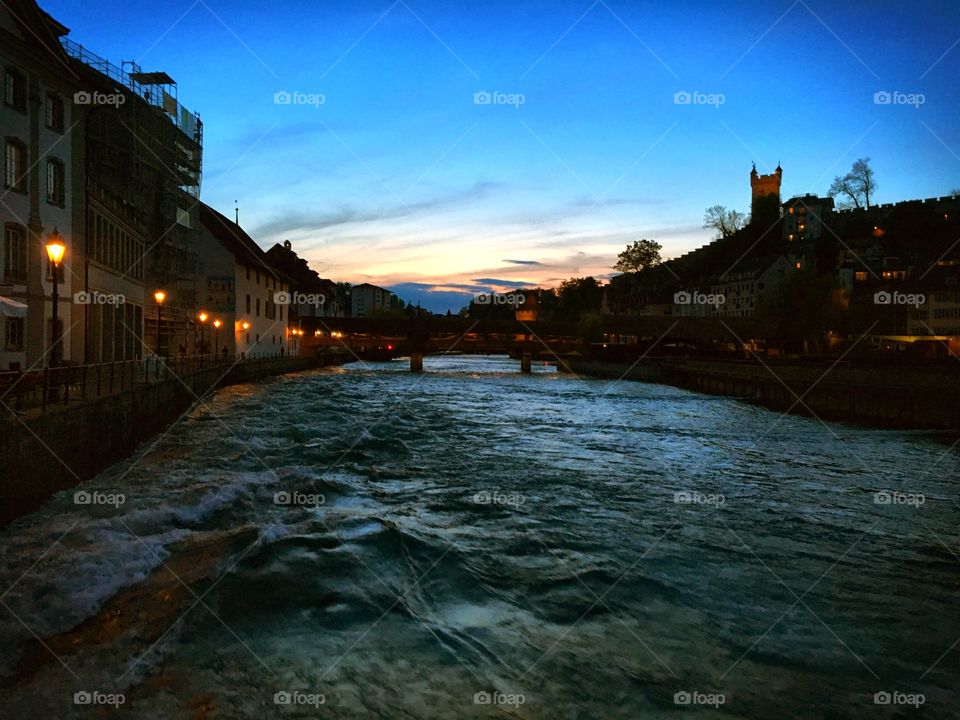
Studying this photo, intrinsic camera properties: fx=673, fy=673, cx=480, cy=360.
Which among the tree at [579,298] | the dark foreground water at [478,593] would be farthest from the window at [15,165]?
the tree at [579,298]

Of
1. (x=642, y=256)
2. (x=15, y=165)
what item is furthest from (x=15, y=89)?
(x=642, y=256)

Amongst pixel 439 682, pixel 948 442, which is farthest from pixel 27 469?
pixel 948 442

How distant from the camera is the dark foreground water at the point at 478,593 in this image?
6031mm

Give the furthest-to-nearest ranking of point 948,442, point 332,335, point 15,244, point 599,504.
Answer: point 332,335 → point 948,442 → point 15,244 → point 599,504

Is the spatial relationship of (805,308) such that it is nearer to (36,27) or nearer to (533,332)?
(533,332)

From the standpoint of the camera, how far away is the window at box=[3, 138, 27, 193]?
69.4ft

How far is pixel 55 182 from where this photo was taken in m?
24.0

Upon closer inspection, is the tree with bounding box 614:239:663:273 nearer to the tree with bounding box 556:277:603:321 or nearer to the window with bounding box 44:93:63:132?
the tree with bounding box 556:277:603:321

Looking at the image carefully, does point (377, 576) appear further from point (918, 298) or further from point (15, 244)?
point (918, 298)

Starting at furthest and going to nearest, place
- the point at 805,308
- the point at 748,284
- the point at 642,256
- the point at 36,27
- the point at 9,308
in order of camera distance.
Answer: the point at 642,256 < the point at 748,284 < the point at 805,308 < the point at 36,27 < the point at 9,308

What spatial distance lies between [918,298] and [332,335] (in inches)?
2810

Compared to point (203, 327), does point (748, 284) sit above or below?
above

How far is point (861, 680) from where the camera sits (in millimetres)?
6492

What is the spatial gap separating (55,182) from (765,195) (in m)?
145
